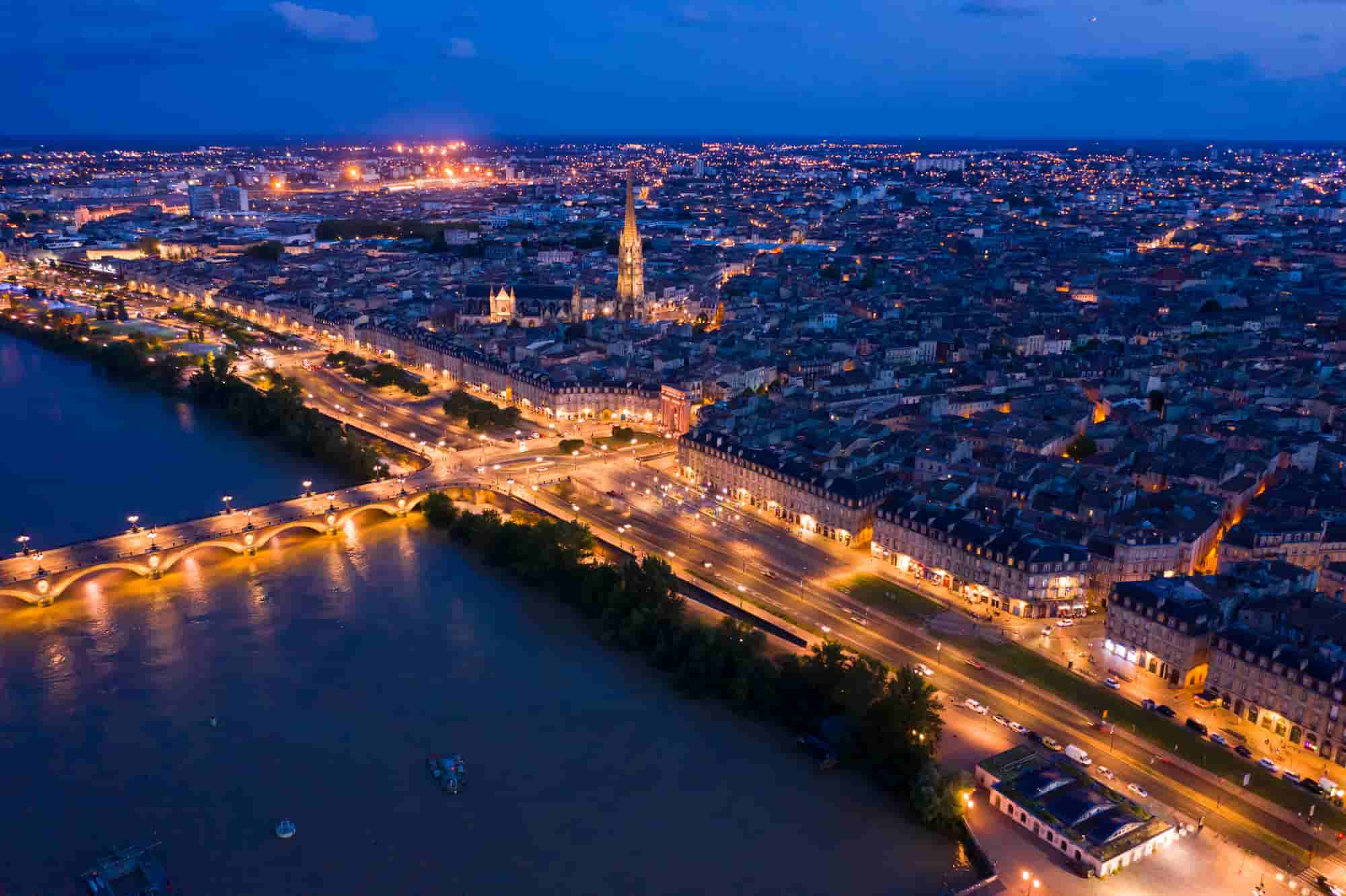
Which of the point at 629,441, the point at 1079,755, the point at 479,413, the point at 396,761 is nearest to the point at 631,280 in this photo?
the point at 479,413

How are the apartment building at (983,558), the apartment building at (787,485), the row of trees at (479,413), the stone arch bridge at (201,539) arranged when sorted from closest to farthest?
the apartment building at (983,558), the stone arch bridge at (201,539), the apartment building at (787,485), the row of trees at (479,413)

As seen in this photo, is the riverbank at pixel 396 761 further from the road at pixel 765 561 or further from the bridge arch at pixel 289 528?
the road at pixel 765 561

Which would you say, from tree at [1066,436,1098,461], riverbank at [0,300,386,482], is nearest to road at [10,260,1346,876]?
riverbank at [0,300,386,482]

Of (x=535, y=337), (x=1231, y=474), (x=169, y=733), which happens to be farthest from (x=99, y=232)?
(x=1231, y=474)

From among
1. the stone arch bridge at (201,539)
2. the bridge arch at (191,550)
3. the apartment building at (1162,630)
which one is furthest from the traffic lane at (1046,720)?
the bridge arch at (191,550)

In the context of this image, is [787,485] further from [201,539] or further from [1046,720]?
[201,539]
